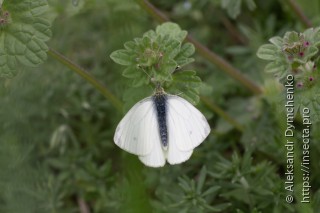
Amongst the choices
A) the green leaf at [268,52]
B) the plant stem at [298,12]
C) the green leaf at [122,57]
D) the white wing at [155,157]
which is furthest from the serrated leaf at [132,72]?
the plant stem at [298,12]

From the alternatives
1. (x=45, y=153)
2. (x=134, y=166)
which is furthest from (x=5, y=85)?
(x=134, y=166)

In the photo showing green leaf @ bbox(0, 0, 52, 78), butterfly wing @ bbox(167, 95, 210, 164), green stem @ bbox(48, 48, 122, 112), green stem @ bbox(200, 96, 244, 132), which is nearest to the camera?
butterfly wing @ bbox(167, 95, 210, 164)

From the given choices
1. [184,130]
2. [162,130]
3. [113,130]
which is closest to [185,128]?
[184,130]

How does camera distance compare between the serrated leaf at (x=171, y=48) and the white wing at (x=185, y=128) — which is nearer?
the white wing at (x=185, y=128)

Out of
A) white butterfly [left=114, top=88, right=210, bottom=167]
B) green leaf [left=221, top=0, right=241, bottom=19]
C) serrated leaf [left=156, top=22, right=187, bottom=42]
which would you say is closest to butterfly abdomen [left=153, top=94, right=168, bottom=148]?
white butterfly [left=114, top=88, right=210, bottom=167]

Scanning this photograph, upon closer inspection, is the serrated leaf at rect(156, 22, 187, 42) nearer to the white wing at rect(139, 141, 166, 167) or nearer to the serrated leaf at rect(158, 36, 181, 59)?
the serrated leaf at rect(158, 36, 181, 59)

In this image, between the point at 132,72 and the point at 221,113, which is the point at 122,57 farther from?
the point at 221,113

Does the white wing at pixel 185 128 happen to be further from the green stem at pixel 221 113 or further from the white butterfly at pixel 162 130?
the green stem at pixel 221 113
